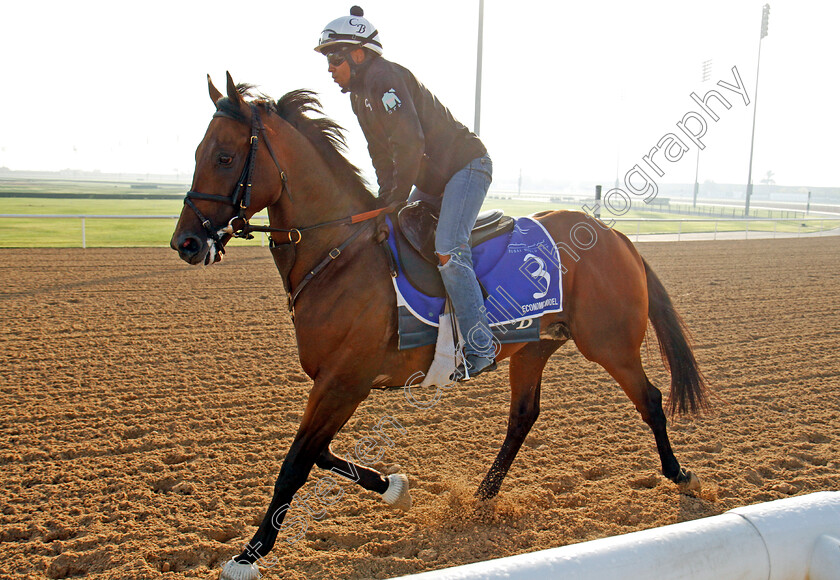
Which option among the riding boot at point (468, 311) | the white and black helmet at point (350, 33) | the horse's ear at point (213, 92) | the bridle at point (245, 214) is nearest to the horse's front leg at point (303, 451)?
the bridle at point (245, 214)

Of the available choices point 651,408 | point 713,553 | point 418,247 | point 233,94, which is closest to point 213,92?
point 233,94

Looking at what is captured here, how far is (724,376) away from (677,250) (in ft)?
48.4

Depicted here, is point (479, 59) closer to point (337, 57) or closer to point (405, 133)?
point (337, 57)

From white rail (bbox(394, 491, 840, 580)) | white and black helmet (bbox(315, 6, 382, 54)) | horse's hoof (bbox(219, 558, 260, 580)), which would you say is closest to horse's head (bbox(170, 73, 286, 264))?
white and black helmet (bbox(315, 6, 382, 54))

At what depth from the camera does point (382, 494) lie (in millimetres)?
3514

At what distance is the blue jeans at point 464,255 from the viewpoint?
3.21 metres

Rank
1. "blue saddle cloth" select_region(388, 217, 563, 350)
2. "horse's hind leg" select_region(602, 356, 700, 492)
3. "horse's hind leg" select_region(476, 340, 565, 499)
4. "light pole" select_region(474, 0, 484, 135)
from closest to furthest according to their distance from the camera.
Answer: "blue saddle cloth" select_region(388, 217, 563, 350)
"horse's hind leg" select_region(602, 356, 700, 492)
"horse's hind leg" select_region(476, 340, 565, 499)
"light pole" select_region(474, 0, 484, 135)

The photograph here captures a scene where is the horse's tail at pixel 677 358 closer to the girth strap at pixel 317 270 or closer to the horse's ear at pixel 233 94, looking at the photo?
the girth strap at pixel 317 270

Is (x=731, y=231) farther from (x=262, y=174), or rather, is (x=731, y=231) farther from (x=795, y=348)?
(x=262, y=174)

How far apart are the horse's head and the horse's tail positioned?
267cm

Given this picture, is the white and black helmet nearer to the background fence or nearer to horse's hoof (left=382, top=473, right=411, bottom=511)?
horse's hoof (left=382, top=473, right=411, bottom=511)

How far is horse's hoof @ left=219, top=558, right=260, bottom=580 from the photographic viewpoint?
2744 millimetres

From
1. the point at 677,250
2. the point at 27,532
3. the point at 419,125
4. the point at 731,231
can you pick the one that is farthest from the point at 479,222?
the point at 731,231

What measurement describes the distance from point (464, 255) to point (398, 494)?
1.46m
